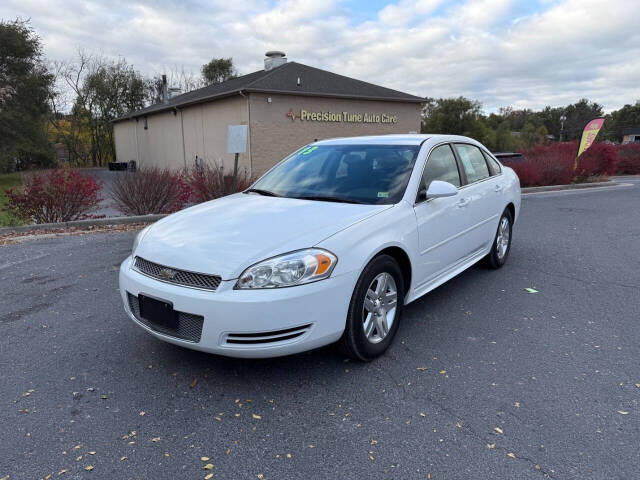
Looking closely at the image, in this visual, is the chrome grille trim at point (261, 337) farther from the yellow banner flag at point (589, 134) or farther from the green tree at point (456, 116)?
the green tree at point (456, 116)

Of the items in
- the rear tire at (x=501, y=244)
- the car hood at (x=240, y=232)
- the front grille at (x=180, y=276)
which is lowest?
the rear tire at (x=501, y=244)

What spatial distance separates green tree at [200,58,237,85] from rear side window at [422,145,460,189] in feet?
151

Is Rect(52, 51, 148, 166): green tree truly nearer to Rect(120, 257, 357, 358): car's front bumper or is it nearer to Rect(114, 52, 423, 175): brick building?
Rect(114, 52, 423, 175): brick building

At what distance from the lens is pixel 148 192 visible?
32.5ft

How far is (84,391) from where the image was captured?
2961mm

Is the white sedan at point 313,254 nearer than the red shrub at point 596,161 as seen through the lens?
Yes

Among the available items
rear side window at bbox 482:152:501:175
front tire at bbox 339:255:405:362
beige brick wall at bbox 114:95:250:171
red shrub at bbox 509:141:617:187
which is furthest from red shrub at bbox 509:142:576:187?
front tire at bbox 339:255:405:362

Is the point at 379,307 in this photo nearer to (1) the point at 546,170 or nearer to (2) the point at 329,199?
(2) the point at 329,199

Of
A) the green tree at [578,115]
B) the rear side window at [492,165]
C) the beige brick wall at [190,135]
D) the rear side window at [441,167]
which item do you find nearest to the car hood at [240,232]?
the rear side window at [441,167]

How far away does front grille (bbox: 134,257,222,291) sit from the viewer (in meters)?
2.74

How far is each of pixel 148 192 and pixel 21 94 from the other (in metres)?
24.8

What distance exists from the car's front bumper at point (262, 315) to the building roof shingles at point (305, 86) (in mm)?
16683

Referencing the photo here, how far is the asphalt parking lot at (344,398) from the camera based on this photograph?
230 cm

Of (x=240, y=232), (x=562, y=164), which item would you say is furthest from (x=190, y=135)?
(x=240, y=232)
